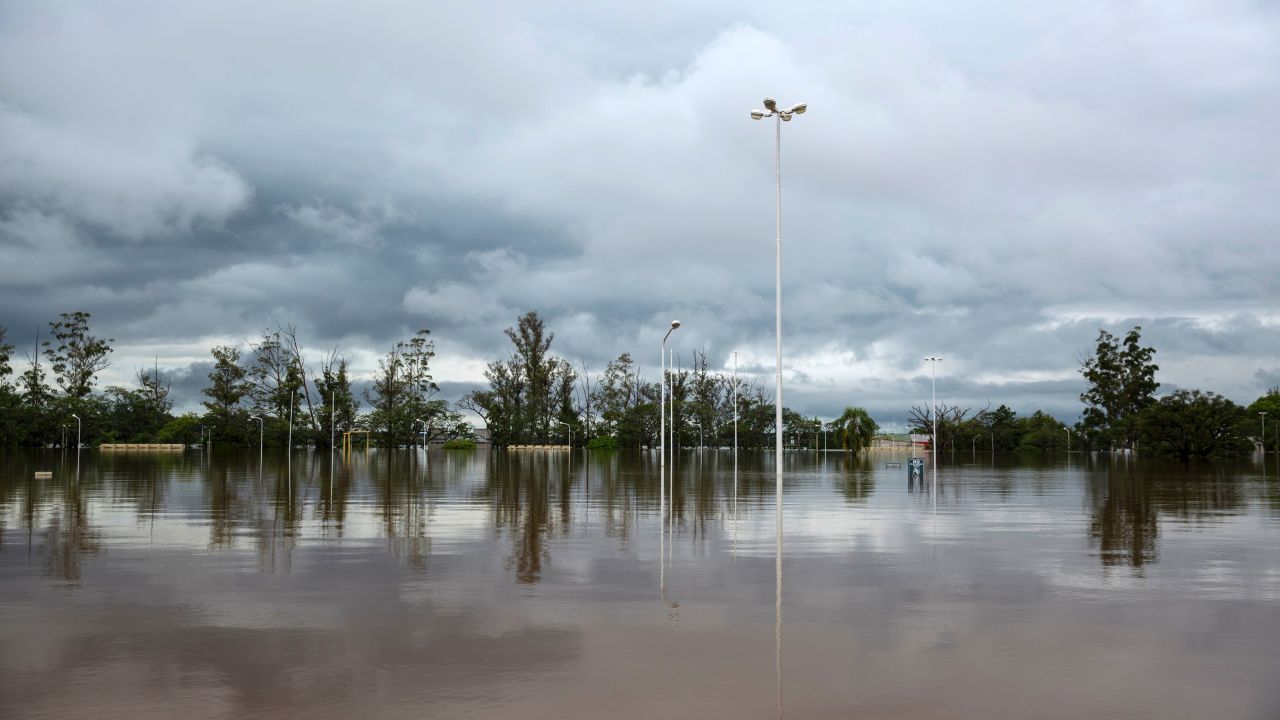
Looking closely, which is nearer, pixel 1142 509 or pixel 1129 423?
pixel 1142 509

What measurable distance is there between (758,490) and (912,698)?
73.2 feet

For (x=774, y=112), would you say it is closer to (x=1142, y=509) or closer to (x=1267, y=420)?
(x=1142, y=509)

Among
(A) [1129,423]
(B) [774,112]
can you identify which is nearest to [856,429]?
(A) [1129,423]

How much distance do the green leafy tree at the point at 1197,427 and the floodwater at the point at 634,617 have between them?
64.6 metres

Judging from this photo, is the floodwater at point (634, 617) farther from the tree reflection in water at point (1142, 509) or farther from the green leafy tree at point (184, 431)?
the green leafy tree at point (184, 431)

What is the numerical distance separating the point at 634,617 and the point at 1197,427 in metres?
79.8

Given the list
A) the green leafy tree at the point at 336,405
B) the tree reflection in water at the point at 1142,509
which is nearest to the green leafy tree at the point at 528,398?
the green leafy tree at the point at 336,405

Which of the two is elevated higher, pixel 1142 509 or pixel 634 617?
pixel 634 617

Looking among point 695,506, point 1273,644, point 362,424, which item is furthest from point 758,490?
point 362,424

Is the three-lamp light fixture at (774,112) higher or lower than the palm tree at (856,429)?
higher

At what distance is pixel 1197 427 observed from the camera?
75.2 metres

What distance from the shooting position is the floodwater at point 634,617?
6352 millimetres

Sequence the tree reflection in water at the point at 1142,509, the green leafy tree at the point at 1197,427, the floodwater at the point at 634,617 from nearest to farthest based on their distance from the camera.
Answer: the floodwater at the point at 634,617 < the tree reflection in water at the point at 1142,509 < the green leafy tree at the point at 1197,427

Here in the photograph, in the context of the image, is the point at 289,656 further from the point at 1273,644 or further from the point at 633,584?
the point at 1273,644
